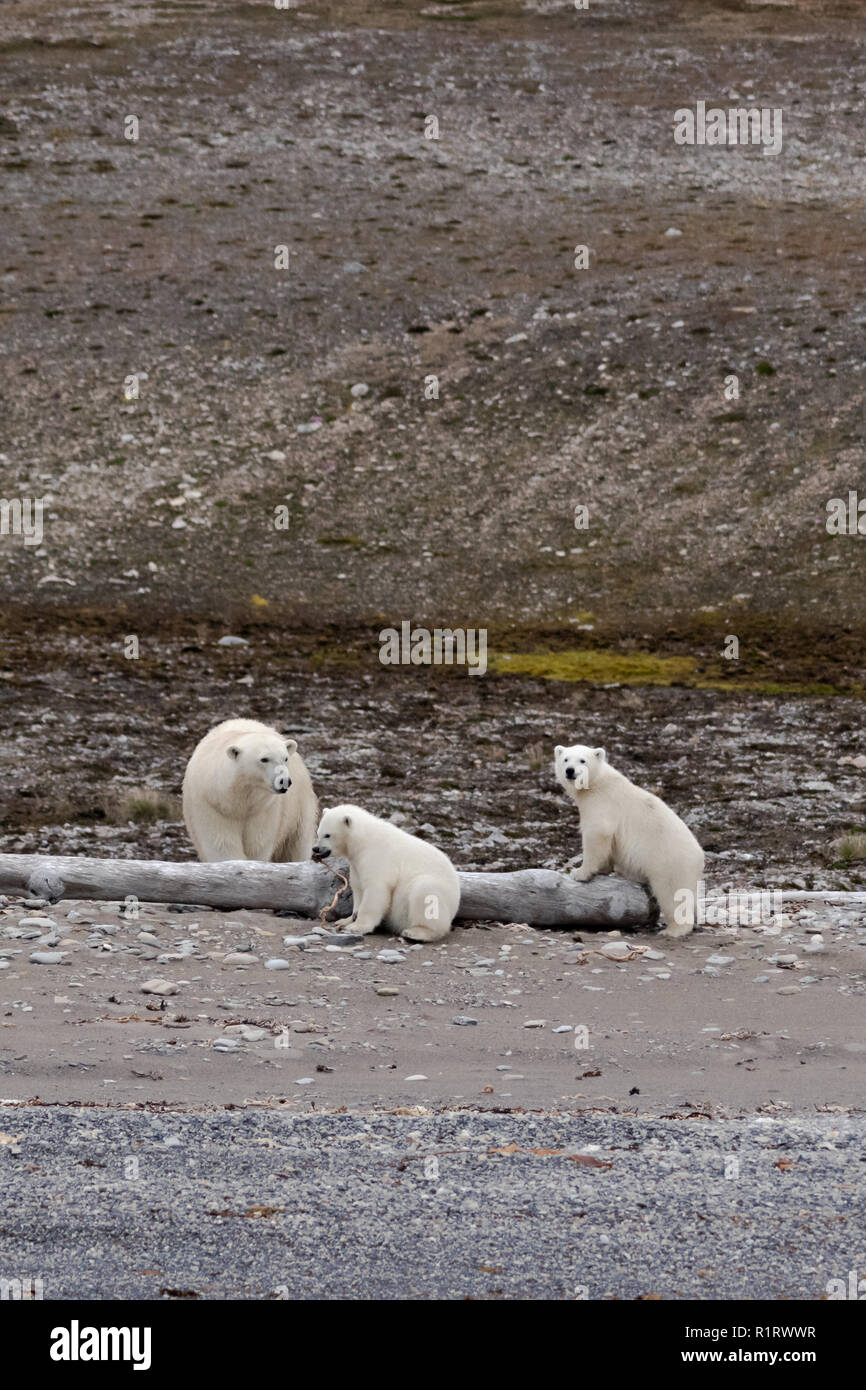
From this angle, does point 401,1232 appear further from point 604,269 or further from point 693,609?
point 604,269

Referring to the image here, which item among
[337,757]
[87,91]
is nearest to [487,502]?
[337,757]

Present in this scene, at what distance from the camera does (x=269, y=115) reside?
4003 cm

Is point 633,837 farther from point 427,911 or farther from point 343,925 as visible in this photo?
point 343,925

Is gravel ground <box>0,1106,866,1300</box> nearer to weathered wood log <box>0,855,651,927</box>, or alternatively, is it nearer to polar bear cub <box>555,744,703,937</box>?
polar bear cub <box>555,744,703,937</box>

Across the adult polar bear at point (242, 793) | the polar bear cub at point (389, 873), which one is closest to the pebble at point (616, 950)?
the polar bear cub at point (389, 873)

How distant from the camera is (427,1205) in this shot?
5.90 metres

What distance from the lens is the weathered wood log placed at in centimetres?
998

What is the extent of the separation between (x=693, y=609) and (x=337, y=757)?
9224 mm

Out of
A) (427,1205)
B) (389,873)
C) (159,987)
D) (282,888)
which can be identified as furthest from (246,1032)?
(427,1205)

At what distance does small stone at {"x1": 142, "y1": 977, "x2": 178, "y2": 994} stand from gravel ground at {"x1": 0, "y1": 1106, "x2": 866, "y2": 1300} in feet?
6.11

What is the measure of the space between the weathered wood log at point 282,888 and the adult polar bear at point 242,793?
21.9 inches

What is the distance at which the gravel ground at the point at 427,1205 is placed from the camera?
5.32 metres

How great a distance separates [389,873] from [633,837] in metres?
1.64

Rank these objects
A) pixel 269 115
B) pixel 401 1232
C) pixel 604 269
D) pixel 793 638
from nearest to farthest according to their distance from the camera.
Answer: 1. pixel 401 1232
2. pixel 793 638
3. pixel 604 269
4. pixel 269 115
